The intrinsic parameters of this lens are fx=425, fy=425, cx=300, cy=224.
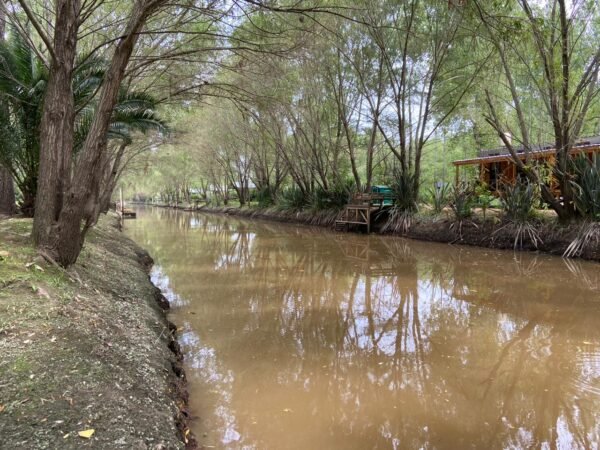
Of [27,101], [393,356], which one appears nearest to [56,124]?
[27,101]

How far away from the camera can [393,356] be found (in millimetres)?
4570

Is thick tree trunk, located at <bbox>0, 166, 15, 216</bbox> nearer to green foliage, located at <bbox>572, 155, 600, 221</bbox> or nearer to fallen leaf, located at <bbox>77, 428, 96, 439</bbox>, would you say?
fallen leaf, located at <bbox>77, 428, 96, 439</bbox>

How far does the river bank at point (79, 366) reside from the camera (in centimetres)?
223

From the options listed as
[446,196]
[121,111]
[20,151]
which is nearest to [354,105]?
[446,196]

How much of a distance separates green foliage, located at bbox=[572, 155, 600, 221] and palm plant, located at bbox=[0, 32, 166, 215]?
10291mm

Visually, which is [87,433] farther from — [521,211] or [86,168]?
[521,211]

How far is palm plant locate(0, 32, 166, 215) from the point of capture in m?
7.00

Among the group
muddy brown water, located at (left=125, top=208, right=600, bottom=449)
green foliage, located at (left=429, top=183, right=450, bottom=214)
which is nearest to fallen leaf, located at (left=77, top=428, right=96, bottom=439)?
muddy brown water, located at (left=125, top=208, right=600, bottom=449)

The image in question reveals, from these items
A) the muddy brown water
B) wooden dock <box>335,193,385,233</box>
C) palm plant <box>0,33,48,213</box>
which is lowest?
the muddy brown water

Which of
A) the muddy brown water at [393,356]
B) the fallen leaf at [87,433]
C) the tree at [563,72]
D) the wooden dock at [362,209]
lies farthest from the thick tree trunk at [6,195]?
the wooden dock at [362,209]

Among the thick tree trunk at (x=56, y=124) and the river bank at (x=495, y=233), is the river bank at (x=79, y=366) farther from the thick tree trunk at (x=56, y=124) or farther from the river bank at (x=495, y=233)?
the river bank at (x=495, y=233)

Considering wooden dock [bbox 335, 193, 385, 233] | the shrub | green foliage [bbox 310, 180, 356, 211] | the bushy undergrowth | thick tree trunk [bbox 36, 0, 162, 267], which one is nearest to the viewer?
thick tree trunk [bbox 36, 0, 162, 267]

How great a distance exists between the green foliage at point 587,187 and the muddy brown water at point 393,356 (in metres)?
1.99

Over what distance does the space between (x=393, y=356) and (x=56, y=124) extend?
461 cm
